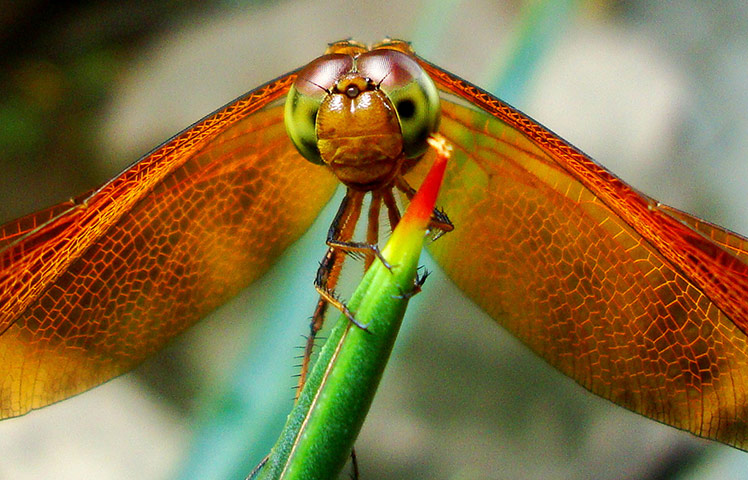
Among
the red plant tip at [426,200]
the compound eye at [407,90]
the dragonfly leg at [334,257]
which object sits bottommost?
the red plant tip at [426,200]

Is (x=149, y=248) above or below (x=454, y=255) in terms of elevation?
below

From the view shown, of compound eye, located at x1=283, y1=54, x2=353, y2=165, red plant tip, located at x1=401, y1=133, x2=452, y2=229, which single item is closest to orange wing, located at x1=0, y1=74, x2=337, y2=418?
compound eye, located at x1=283, y1=54, x2=353, y2=165

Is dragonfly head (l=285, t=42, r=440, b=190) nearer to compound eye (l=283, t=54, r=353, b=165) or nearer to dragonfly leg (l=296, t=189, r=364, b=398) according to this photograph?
compound eye (l=283, t=54, r=353, b=165)

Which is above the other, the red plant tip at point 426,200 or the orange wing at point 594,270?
the orange wing at point 594,270

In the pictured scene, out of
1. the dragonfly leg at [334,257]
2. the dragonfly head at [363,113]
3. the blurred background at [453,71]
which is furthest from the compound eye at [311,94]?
the blurred background at [453,71]

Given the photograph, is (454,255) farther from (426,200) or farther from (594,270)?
(426,200)

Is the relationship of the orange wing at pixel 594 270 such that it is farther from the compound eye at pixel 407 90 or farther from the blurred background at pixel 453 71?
the blurred background at pixel 453 71

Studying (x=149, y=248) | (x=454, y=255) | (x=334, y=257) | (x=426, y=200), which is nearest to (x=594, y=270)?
(x=454, y=255)

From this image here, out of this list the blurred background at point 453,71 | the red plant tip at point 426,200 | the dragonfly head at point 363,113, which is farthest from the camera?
the blurred background at point 453,71
